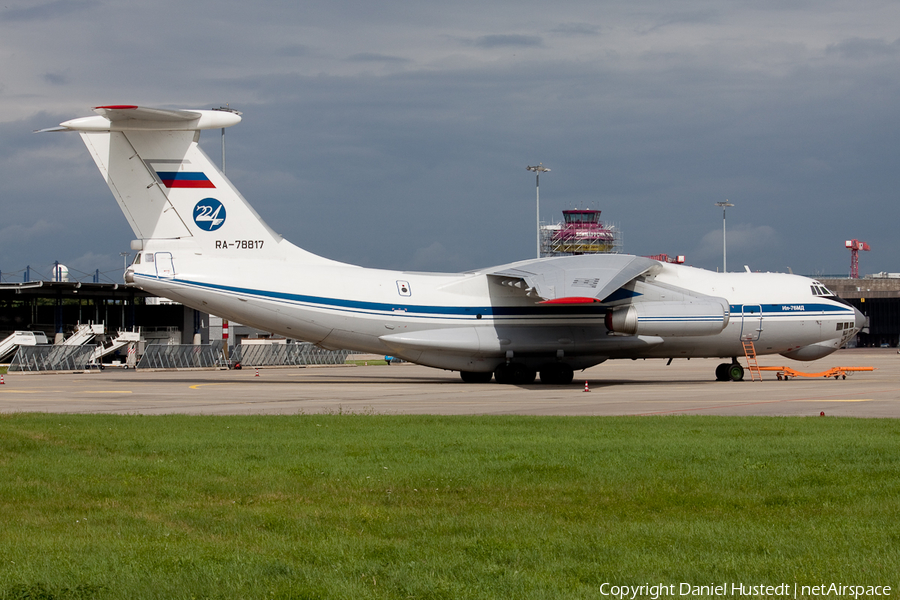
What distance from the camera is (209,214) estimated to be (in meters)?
25.9

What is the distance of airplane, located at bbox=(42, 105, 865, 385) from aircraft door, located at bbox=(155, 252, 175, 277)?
0.03 metres

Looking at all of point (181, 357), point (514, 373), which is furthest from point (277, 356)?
point (514, 373)

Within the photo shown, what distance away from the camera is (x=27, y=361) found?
42.2 m

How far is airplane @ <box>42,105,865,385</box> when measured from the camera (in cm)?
2519

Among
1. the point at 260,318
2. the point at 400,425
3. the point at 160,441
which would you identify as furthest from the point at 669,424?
the point at 260,318

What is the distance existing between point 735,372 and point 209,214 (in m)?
18.0

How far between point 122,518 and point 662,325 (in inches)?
830

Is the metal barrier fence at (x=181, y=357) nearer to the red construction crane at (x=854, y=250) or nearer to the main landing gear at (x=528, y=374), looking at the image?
the main landing gear at (x=528, y=374)

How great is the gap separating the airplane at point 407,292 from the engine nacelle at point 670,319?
38mm

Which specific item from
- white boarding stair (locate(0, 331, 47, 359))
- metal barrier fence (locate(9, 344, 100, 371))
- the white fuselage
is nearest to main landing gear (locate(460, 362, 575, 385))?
the white fuselage

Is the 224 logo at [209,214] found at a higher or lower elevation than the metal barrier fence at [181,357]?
higher

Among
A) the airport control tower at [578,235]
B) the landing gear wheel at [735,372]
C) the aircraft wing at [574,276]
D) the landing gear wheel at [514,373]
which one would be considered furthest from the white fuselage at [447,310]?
the airport control tower at [578,235]

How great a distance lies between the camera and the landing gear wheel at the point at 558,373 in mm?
28156

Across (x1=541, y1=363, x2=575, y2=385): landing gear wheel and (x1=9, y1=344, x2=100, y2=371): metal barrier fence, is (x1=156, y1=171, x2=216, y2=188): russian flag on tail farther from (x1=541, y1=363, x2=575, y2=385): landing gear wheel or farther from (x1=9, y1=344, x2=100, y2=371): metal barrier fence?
(x1=9, y1=344, x2=100, y2=371): metal barrier fence
